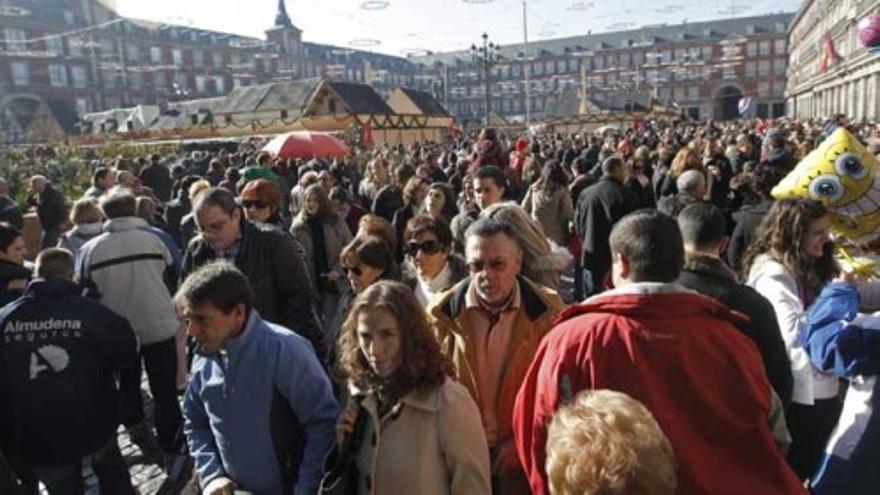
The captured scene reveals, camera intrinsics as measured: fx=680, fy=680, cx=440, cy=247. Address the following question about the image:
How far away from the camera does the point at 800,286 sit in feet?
10.8

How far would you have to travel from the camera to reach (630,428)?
1470 mm

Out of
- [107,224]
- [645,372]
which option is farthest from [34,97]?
[645,372]

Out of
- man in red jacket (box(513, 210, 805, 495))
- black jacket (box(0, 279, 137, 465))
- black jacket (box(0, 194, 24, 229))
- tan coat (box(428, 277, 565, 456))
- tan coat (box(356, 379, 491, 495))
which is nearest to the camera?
man in red jacket (box(513, 210, 805, 495))

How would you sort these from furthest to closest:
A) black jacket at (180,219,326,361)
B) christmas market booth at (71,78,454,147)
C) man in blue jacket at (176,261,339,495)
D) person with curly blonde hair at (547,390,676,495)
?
christmas market booth at (71,78,454,147) → black jacket at (180,219,326,361) → man in blue jacket at (176,261,339,495) → person with curly blonde hair at (547,390,676,495)

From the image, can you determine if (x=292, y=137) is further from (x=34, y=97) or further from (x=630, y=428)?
(x=34, y=97)

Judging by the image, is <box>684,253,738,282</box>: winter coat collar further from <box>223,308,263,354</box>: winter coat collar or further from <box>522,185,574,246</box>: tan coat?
<box>522,185,574,246</box>: tan coat

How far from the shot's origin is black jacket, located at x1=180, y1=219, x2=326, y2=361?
3893mm

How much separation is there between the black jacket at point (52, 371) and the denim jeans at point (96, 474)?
0.06 metres

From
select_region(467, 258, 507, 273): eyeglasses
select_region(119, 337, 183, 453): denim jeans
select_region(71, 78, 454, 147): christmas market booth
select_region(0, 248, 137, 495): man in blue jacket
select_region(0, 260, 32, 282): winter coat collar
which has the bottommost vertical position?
select_region(119, 337, 183, 453): denim jeans

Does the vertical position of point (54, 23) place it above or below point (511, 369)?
above

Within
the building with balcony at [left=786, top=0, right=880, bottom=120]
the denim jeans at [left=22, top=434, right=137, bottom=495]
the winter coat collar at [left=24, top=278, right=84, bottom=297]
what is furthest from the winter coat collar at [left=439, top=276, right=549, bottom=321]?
the building with balcony at [left=786, top=0, right=880, bottom=120]

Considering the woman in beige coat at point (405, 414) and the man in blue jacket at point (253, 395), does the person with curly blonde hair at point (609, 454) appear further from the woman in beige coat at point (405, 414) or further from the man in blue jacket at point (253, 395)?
the man in blue jacket at point (253, 395)

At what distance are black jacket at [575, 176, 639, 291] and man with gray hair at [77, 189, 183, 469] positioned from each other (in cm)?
375

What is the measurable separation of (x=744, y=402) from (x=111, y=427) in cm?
315
